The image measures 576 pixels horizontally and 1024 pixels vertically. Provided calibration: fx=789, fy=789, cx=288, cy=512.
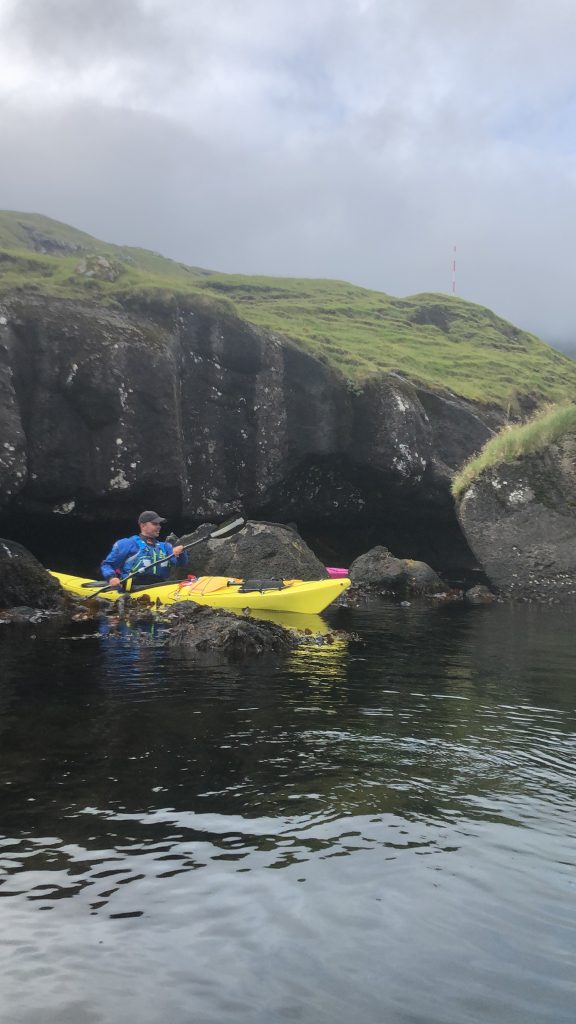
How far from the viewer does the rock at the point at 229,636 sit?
39.3 ft

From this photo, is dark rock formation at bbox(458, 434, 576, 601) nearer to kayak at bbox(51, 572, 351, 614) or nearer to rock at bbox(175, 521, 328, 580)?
rock at bbox(175, 521, 328, 580)

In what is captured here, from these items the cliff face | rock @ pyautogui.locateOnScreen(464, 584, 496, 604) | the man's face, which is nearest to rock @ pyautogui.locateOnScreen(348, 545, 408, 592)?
rock @ pyautogui.locateOnScreen(464, 584, 496, 604)

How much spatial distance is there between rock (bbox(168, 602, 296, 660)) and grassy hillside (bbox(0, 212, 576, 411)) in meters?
14.3

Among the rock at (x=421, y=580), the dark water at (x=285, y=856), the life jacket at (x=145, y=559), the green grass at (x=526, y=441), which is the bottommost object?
the dark water at (x=285, y=856)

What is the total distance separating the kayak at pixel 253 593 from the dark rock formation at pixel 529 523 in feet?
23.8

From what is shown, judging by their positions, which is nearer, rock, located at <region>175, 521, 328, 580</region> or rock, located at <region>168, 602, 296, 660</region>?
rock, located at <region>168, 602, 296, 660</region>

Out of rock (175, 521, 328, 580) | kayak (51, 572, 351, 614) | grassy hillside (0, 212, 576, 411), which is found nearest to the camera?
kayak (51, 572, 351, 614)

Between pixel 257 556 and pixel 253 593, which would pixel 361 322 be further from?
pixel 253 593

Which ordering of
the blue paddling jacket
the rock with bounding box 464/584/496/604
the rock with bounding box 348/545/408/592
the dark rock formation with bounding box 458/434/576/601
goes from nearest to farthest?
1. the blue paddling jacket
2. the dark rock formation with bounding box 458/434/576/601
3. the rock with bounding box 464/584/496/604
4. the rock with bounding box 348/545/408/592

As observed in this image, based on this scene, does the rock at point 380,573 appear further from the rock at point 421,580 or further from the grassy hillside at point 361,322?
the grassy hillside at point 361,322

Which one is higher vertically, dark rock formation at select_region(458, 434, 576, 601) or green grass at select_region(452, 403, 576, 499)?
green grass at select_region(452, 403, 576, 499)

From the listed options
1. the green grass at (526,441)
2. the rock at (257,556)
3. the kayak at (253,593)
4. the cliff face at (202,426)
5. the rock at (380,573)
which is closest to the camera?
the kayak at (253,593)

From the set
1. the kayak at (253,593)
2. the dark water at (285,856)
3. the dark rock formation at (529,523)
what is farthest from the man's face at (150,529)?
the dark rock formation at (529,523)

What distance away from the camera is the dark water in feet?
10.5
